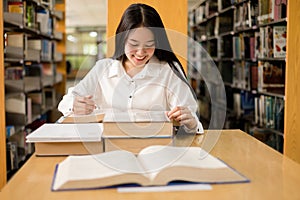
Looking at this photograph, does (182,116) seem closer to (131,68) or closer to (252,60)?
(131,68)

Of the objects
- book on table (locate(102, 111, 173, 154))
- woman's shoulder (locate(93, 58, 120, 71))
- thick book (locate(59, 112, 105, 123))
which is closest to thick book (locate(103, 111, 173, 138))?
book on table (locate(102, 111, 173, 154))

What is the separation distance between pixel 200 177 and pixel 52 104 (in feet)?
15.9

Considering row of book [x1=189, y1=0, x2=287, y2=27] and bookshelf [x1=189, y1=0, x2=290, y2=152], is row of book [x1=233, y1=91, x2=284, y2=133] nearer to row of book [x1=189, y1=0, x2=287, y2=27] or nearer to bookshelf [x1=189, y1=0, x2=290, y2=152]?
bookshelf [x1=189, y1=0, x2=290, y2=152]

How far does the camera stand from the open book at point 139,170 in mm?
1008

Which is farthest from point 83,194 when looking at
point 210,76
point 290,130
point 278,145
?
point 210,76

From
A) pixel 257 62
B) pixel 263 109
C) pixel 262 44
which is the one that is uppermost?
pixel 262 44

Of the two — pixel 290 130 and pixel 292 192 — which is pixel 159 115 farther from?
pixel 290 130

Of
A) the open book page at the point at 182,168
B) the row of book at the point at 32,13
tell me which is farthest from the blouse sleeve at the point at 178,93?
the row of book at the point at 32,13

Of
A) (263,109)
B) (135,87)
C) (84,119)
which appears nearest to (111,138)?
(84,119)

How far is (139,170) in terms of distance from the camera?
41.9 inches

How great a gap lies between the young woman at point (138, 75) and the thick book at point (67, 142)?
1.36 feet

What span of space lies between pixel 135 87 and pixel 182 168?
0.94m

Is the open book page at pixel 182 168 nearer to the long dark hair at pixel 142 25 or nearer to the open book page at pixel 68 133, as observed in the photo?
the open book page at pixel 68 133

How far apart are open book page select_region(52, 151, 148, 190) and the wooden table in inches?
0.9
